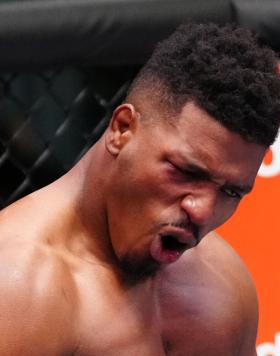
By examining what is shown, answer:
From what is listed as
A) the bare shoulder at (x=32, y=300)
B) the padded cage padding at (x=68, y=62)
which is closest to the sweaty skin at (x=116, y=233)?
the bare shoulder at (x=32, y=300)

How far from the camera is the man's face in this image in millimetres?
1091

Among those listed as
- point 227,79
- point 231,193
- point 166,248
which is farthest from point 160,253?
point 227,79

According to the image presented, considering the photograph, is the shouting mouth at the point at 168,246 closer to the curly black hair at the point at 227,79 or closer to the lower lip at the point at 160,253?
the lower lip at the point at 160,253

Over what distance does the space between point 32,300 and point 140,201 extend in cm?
18

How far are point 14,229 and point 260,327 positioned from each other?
2.14 ft

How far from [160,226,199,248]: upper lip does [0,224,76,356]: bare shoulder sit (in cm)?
14

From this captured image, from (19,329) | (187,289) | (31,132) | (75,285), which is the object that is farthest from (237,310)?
(31,132)

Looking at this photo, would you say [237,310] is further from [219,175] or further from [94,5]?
[94,5]

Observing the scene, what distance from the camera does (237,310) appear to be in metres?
1.32

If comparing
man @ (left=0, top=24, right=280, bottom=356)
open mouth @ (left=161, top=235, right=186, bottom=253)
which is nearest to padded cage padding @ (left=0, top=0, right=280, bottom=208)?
man @ (left=0, top=24, right=280, bottom=356)

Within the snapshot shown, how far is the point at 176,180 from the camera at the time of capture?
1.10 meters

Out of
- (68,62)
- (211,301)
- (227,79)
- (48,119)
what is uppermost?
(227,79)

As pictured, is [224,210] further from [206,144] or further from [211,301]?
[211,301]

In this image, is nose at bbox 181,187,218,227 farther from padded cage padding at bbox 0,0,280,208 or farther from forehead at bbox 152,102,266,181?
padded cage padding at bbox 0,0,280,208
